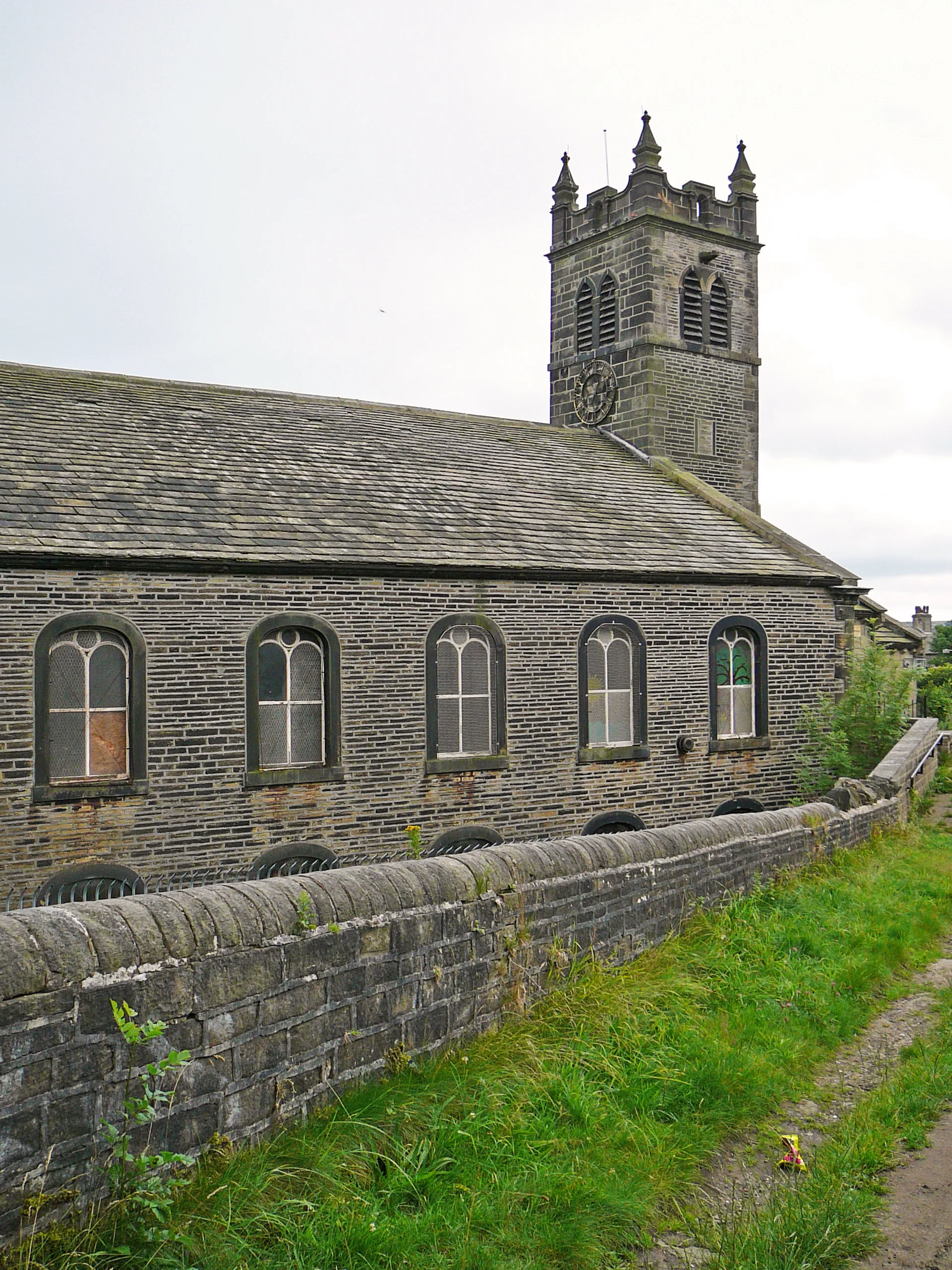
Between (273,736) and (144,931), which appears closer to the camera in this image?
(144,931)

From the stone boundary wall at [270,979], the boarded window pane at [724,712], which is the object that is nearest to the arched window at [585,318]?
the boarded window pane at [724,712]

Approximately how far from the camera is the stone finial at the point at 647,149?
79.1ft

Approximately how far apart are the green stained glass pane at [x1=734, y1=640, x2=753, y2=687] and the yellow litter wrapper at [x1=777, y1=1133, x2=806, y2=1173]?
13014 millimetres

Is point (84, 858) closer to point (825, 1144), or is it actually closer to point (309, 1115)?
point (309, 1115)

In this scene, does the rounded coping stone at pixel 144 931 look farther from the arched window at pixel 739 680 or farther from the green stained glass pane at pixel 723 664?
the green stained glass pane at pixel 723 664

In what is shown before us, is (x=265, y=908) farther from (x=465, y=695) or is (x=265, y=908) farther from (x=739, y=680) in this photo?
(x=739, y=680)

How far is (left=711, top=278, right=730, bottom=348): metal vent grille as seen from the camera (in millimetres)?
25203

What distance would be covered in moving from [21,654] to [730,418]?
707 inches

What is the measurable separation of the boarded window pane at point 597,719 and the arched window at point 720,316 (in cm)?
1211

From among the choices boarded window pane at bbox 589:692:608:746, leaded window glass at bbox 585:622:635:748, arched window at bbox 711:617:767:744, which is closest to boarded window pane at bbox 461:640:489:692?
leaded window glass at bbox 585:622:635:748

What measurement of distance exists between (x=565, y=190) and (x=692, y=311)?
15.2 feet

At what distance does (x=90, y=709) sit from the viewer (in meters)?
12.4

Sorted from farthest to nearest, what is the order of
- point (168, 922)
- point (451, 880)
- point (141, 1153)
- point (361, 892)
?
point (451, 880) < point (361, 892) < point (168, 922) < point (141, 1153)

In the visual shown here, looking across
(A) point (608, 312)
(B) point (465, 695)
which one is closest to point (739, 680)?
(B) point (465, 695)
